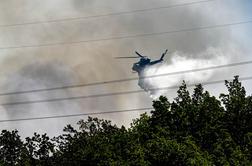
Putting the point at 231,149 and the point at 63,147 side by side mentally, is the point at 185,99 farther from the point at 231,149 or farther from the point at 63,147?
the point at 63,147

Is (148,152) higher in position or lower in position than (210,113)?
lower

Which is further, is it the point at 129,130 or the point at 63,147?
the point at 63,147

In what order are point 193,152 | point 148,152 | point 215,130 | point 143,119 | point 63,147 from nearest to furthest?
point 193,152
point 148,152
point 215,130
point 143,119
point 63,147

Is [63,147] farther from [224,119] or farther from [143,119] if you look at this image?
[224,119]

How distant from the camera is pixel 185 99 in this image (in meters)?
88.3

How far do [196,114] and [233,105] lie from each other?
21.4 ft

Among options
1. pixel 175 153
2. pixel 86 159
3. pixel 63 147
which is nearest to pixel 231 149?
pixel 175 153

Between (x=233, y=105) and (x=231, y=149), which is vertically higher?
(x=233, y=105)

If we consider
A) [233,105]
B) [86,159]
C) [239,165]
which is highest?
[233,105]

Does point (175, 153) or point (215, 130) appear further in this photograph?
point (215, 130)

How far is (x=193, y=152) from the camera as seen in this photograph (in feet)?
233

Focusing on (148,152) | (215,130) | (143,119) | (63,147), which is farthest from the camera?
(63,147)

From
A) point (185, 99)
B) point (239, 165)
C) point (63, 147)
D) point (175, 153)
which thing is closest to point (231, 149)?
point (239, 165)

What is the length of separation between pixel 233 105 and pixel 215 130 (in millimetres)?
7187
